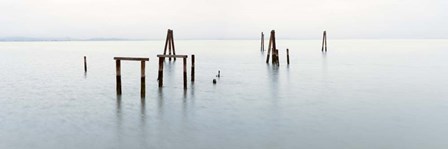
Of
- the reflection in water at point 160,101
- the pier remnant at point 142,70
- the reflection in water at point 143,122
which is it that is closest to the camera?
the reflection in water at point 143,122

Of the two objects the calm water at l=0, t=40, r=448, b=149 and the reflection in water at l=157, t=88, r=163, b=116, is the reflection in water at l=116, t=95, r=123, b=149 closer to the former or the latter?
the calm water at l=0, t=40, r=448, b=149

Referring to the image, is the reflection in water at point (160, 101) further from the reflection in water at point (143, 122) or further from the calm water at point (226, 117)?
the reflection in water at point (143, 122)

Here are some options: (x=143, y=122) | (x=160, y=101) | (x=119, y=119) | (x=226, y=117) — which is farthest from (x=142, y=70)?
(x=226, y=117)

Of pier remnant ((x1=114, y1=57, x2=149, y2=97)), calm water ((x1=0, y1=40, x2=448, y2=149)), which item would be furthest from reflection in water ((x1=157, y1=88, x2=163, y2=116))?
pier remnant ((x1=114, y1=57, x2=149, y2=97))

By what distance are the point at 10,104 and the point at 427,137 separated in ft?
50.2

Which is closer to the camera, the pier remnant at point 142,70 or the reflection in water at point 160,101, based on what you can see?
the reflection in water at point 160,101

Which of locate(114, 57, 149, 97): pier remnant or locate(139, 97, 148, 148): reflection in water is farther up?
locate(114, 57, 149, 97): pier remnant

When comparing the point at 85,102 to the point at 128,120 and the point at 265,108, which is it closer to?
the point at 128,120

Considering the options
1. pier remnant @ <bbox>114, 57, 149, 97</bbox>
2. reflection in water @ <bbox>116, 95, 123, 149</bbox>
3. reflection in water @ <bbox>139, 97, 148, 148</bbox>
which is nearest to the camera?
reflection in water @ <bbox>139, 97, 148, 148</bbox>

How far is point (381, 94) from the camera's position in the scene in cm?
2000

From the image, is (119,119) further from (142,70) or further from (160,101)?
(142,70)

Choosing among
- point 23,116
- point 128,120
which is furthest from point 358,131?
point 23,116

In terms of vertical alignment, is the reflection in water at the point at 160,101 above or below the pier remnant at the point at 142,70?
below

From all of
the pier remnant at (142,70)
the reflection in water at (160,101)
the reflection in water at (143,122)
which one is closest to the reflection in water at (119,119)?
the reflection in water at (143,122)
